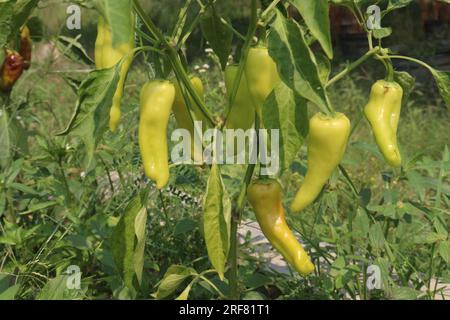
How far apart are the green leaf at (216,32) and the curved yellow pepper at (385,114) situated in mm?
265

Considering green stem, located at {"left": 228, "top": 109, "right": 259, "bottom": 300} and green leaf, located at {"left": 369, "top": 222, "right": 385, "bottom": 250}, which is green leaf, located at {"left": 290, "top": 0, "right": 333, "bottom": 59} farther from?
green leaf, located at {"left": 369, "top": 222, "right": 385, "bottom": 250}

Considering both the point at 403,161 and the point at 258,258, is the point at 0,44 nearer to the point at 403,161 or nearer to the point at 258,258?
the point at 403,161

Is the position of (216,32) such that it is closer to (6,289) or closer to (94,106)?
(94,106)

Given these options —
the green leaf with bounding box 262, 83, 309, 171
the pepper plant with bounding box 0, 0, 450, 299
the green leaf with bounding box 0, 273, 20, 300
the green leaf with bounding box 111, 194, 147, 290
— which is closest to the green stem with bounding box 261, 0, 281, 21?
the pepper plant with bounding box 0, 0, 450, 299

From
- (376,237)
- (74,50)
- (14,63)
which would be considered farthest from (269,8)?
(14,63)

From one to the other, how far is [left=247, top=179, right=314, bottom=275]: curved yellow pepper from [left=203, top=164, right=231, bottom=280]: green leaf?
101mm

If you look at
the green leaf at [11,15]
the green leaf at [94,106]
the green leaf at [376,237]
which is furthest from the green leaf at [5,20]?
the green leaf at [376,237]

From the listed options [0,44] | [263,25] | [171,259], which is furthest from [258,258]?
[0,44]

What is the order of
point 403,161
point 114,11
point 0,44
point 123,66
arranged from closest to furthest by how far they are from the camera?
point 114,11 < point 0,44 < point 123,66 < point 403,161

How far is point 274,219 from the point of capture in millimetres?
992

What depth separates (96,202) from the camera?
1703 mm

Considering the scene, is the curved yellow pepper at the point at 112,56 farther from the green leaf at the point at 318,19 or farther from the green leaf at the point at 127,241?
the green leaf at the point at 318,19

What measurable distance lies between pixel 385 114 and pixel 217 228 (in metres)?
0.30

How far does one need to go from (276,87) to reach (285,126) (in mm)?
50
